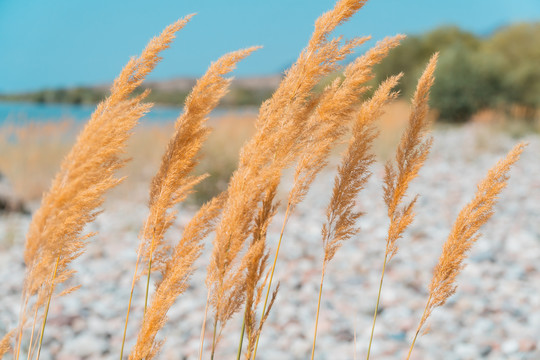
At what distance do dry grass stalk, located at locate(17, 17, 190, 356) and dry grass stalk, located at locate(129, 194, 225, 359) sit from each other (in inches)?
10.1

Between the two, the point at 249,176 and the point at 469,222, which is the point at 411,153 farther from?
the point at 249,176

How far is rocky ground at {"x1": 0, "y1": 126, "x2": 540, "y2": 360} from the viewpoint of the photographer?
11.1ft

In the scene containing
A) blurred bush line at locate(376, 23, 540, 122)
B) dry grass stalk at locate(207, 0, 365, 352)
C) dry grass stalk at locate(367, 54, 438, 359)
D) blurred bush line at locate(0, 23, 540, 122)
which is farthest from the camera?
blurred bush line at locate(376, 23, 540, 122)

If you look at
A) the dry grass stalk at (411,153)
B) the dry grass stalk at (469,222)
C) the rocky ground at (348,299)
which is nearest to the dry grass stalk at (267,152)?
the dry grass stalk at (411,153)

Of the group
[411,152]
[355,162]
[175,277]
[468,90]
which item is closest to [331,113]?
[355,162]

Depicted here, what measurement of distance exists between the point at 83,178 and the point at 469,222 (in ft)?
3.49

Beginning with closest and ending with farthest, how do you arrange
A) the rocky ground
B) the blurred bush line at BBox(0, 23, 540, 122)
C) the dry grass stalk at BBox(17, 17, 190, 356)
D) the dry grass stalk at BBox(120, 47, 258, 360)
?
the dry grass stalk at BBox(17, 17, 190, 356) < the dry grass stalk at BBox(120, 47, 258, 360) < the rocky ground < the blurred bush line at BBox(0, 23, 540, 122)

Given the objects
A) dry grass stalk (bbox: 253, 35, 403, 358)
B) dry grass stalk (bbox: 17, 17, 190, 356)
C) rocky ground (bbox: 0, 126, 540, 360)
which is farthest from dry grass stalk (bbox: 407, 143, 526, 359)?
dry grass stalk (bbox: 17, 17, 190, 356)

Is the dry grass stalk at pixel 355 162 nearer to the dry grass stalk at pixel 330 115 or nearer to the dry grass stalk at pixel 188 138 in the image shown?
the dry grass stalk at pixel 330 115

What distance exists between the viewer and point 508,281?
4.41 m

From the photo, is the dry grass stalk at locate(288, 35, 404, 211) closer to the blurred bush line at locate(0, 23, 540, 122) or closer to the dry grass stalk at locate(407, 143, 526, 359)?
→ the dry grass stalk at locate(407, 143, 526, 359)

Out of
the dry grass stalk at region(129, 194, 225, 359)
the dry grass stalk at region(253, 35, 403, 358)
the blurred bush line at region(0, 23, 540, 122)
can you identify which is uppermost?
the blurred bush line at region(0, 23, 540, 122)

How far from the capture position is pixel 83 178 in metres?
1.17

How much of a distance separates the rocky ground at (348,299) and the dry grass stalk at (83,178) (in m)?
1.17
